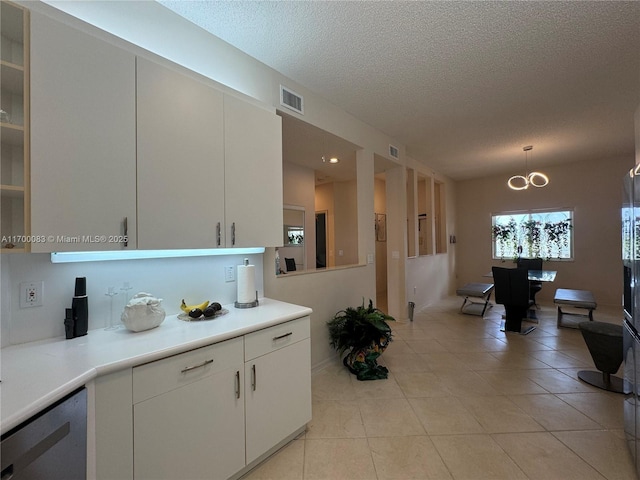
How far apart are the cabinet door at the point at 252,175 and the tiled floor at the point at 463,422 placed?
150 centimetres

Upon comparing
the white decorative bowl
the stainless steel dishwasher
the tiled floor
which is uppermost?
the white decorative bowl

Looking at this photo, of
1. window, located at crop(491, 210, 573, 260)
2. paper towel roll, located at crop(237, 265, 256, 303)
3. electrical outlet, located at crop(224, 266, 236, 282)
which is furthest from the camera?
window, located at crop(491, 210, 573, 260)

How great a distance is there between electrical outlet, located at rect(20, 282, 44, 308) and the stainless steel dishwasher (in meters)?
0.69

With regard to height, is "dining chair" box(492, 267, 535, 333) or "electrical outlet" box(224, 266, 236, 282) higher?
"electrical outlet" box(224, 266, 236, 282)

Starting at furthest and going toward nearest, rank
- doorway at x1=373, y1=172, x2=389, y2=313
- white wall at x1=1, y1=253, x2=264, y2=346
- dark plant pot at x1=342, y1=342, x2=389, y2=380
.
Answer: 1. doorway at x1=373, y1=172, x2=389, y2=313
2. dark plant pot at x1=342, y1=342, x2=389, y2=380
3. white wall at x1=1, y1=253, x2=264, y2=346

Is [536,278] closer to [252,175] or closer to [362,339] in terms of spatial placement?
[362,339]

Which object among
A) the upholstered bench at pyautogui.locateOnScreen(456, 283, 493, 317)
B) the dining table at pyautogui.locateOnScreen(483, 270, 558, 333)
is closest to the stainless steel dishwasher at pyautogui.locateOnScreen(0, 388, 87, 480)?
the dining table at pyautogui.locateOnScreen(483, 270, 558, 333)

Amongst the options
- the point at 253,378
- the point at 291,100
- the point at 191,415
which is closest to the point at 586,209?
the point at 291,100

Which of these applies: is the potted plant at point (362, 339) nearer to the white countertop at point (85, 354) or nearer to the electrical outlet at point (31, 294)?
the white countertop at point (85, 354)

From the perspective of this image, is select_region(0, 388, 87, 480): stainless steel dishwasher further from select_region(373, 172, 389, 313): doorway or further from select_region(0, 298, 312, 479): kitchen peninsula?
select_region(373, 172, 389, 313): doorway

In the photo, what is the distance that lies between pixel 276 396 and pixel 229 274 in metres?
0.97

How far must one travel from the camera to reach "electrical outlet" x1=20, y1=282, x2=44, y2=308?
1.35 meters

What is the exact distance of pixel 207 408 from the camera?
1.41 m

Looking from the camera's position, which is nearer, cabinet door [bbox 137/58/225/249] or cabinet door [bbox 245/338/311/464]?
cabinet door [bbox 137/58/225/249]
